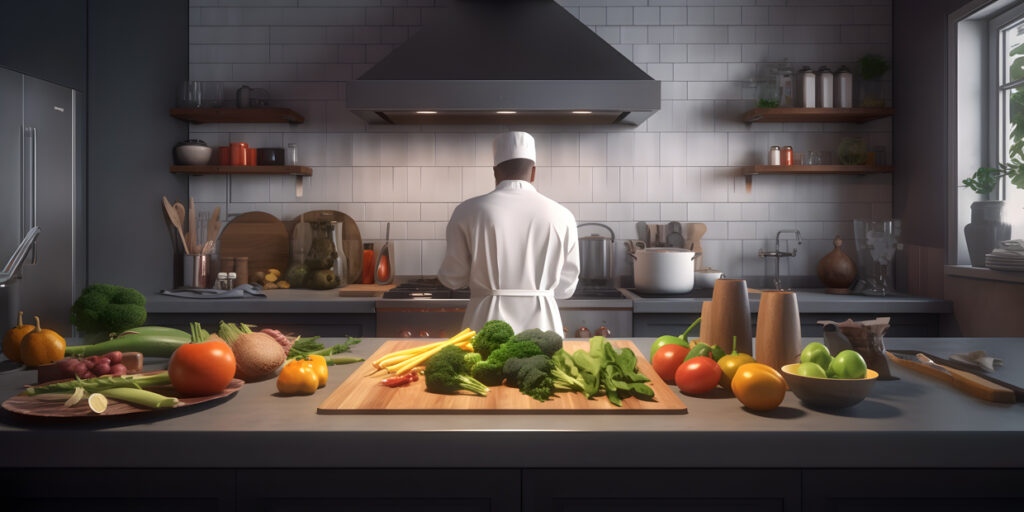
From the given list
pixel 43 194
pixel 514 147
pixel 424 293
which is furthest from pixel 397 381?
pixel 43 194

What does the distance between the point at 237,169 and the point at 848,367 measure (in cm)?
366

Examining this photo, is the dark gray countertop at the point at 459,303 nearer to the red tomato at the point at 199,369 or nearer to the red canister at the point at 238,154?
the red canister at the point at 238,154

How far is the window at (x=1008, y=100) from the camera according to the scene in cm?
323

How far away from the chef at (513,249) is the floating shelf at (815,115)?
6.23 feet

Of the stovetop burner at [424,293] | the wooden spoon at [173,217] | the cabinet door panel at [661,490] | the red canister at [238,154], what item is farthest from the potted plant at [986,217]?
the wooden spoon at [173,217]

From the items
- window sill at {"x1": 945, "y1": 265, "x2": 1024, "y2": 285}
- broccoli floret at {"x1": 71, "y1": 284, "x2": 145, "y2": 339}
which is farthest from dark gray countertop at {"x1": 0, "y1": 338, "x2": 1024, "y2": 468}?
window sill at {"x1": 945, "y1": 265, "x2": 1024, "y2": 285}

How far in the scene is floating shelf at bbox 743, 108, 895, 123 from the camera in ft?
12.6

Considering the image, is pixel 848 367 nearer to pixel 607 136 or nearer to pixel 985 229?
pixel 985 229

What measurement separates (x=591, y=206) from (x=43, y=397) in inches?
130

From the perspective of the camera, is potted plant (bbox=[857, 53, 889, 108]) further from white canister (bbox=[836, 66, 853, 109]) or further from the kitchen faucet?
the kitchen faucet

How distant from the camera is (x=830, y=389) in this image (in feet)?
4.01

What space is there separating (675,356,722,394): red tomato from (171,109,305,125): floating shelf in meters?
3.25

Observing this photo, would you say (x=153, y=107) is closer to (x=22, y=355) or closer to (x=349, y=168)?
(x=349, y=168)

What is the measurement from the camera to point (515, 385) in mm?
1414
